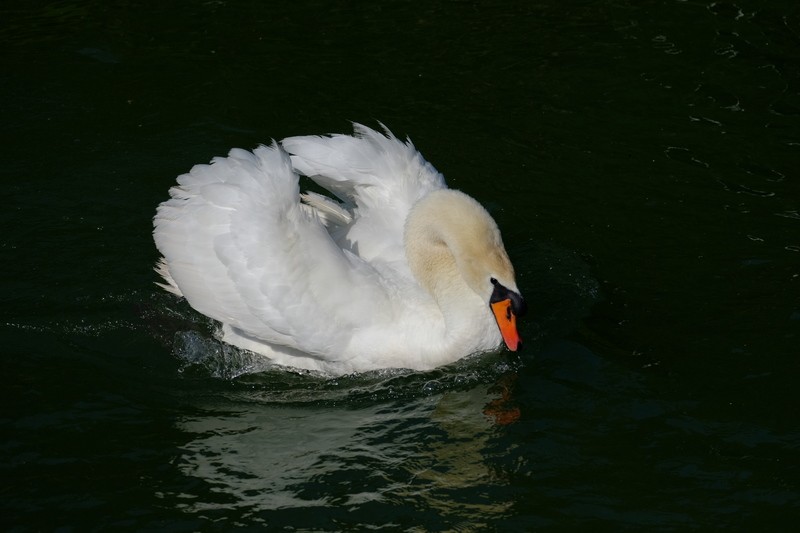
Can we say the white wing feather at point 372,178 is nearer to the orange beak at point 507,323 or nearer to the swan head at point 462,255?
the swan head at point 462,255

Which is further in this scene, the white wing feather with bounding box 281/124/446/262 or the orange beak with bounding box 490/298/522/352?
the white wing feather with bounding box 281/124/446/262

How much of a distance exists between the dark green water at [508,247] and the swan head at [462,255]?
535 mm

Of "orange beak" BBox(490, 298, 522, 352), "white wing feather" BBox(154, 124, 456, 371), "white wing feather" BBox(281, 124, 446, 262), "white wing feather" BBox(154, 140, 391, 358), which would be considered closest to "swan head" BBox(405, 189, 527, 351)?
"orange beak" BBox(490, 298, 522, 352)

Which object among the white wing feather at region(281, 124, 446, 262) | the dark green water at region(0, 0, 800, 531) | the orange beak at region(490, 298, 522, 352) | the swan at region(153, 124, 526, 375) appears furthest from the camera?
the white wing feather at region(281, 124, 446, 262)

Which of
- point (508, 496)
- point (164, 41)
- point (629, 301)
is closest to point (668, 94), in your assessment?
point (629, 301)

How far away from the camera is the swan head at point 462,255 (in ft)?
22.5

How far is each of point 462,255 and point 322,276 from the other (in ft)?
2.93

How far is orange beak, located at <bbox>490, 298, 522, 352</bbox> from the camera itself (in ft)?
22.4

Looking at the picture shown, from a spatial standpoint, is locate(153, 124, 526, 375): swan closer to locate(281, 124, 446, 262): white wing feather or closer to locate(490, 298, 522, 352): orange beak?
locate(490, 298, 522, 352): orange beak

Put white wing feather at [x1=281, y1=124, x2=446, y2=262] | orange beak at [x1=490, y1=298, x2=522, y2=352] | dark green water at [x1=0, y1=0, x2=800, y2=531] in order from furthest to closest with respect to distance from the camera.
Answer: white wing feather at [x1=281, y1=124, x2=446, y2=262] → orange beak at [x1=490, y1=298, x2=522, y2=352] → dark green water at [x1=0, y1=0, x2=800, y2=531]

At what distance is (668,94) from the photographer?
1101 cm

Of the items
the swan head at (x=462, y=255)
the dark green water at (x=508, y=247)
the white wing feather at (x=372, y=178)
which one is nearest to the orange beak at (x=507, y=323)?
the swan head at (x=462, y=255)

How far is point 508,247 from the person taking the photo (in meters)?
8.92

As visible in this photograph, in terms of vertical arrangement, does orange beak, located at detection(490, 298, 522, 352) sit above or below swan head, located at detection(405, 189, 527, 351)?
below
